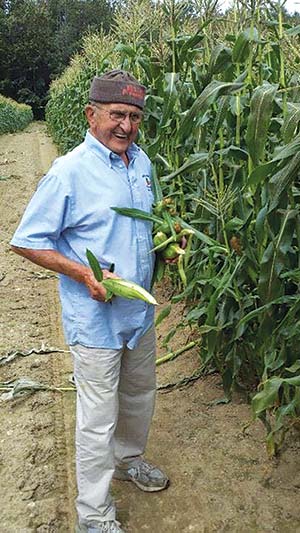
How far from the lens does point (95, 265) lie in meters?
2.39

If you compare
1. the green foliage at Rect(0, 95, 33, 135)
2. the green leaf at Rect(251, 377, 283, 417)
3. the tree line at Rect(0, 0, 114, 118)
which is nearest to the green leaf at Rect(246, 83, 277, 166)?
the green leaf at Rect(251, 377, 283, 417)

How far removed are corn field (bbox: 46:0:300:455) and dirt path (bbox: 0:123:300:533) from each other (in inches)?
7.1

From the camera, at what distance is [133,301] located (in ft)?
8.69

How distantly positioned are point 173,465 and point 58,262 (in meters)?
1.46

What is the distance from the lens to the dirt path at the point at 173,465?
2.91m

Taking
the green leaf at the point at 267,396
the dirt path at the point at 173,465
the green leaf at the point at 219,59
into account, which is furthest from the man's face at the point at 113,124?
the dirt path at the point at 173,465

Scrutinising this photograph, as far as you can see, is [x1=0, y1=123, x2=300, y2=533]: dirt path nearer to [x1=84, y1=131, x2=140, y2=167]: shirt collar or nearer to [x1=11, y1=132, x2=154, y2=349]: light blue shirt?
[x1=11, y1=132, x2=154, y2=349]: light blue shirt

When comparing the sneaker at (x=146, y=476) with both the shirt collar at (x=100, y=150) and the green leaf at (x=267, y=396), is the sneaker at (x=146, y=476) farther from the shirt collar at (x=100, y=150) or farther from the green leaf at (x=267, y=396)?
the shirt collar at (x=100, y=150)

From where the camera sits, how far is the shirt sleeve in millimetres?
2414

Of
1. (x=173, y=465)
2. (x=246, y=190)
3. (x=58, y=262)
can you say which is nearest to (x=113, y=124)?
(x=58, y=262)

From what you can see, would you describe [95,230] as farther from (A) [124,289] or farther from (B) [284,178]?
(B) [284,178]

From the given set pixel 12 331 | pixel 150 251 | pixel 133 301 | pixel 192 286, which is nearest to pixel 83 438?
pixel 133 301

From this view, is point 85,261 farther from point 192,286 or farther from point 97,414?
point 192,286

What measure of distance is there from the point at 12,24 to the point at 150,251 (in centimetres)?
4764
